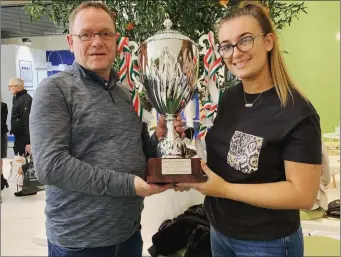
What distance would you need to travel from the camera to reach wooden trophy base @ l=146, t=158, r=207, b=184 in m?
1.04

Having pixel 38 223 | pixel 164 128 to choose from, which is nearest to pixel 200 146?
pixel 164 128

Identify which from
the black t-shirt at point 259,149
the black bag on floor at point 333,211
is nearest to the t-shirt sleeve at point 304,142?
the black t-shirt at point 259,149

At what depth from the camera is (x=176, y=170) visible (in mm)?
1058

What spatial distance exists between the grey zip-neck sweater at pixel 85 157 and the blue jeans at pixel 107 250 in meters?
0.02

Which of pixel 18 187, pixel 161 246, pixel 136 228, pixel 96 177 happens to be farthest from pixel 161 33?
pixel 18 187

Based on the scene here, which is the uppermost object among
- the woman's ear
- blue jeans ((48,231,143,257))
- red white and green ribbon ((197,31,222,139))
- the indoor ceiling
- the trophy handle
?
the indoor ceiling

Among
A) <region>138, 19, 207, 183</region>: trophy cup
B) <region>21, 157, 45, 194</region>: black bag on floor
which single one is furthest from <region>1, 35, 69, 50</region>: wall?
<region>138, 19, 207, 183</region>: trophy cup

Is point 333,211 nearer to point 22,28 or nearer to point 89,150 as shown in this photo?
point 89,150

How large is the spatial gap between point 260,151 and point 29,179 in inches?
132

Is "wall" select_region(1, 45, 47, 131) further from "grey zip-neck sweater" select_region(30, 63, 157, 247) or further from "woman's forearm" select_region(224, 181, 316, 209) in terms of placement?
"woman's forearm" select_region(224, 181, 316, 209)

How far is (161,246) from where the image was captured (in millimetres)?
2037

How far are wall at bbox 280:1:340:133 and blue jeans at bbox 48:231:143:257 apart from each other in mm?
776

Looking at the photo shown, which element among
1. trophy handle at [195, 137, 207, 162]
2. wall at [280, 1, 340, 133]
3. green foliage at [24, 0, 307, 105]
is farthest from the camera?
green foliage at [24, 0, 307, 105]

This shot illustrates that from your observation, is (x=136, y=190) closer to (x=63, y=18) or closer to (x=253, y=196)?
(x=253, y=196)
